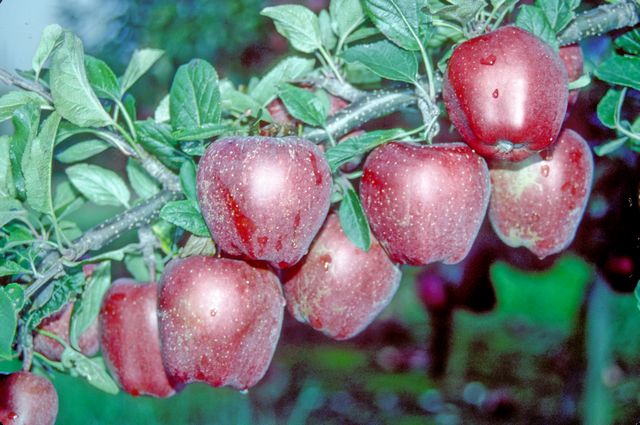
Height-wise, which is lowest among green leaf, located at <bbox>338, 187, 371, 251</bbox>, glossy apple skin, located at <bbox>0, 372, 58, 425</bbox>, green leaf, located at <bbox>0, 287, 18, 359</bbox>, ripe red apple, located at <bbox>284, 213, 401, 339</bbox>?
glossy apple skin, located at <bbox>0, 372, 58, 425</bbox>

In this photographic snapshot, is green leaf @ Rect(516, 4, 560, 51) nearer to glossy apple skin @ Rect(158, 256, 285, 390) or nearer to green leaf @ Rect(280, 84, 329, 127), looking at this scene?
green leaf @ Rect(280, 84, 329, 127)

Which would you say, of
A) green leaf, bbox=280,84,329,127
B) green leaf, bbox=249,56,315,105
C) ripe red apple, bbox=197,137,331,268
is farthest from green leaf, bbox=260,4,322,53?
ripe red apple, bbox=197,137,331,268

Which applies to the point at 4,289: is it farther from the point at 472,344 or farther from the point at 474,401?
the point at 472,344

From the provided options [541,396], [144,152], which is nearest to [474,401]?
[541,396]

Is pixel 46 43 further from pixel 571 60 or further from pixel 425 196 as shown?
pixel 571 60

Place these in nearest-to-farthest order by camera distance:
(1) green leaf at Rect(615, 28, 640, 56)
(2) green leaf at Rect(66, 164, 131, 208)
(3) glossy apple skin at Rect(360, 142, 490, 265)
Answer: (3) glossy apple skin at Rect(360, 142, 490, 265)
(1) green leaf at Rect(615, 28, 640, 56)
(2) green leaf at Rect(66, 164, 131, 208)

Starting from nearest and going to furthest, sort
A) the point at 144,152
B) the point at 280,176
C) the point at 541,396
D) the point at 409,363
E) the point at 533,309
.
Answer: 1. the point at 280,176
2. the point at 144,152
3. the point at 541,396
4. the point at 409,363
5. the point at 533,309
